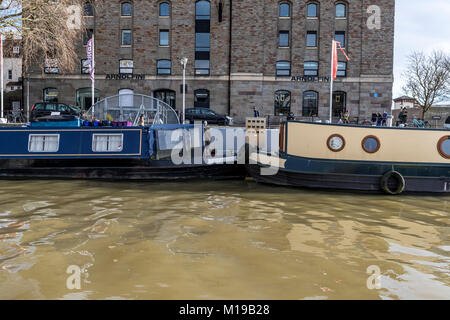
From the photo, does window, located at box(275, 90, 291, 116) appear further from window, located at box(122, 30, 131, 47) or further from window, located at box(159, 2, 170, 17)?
window, located at box(122, 30, 131, 47)

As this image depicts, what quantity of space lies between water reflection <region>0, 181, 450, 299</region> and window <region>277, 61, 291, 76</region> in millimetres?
24622

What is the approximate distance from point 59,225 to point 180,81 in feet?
89.7

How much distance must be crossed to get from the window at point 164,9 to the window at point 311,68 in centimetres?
1314

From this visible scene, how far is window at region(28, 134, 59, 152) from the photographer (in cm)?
1325

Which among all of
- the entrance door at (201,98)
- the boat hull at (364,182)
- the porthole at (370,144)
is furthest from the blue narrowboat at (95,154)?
the entrance door at (201,98)

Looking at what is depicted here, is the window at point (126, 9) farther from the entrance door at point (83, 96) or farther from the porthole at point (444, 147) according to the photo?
the porthole at point (444, 147)

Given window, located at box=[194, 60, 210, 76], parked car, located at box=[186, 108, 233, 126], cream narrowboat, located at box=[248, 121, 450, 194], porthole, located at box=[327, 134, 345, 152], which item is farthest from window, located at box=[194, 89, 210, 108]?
porthole, located at box=[327, 134, 345, 152]

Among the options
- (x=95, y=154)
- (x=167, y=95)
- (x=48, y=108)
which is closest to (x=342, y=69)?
(x=167, y=95)

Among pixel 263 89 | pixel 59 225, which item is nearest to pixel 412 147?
pixel 59 225

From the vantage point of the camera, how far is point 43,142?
13305 millimetres

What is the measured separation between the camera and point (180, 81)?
33156 mm

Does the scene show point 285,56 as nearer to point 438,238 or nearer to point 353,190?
point 353,190

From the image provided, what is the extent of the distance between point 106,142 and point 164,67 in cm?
2170

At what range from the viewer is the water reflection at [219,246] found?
14.6ft
